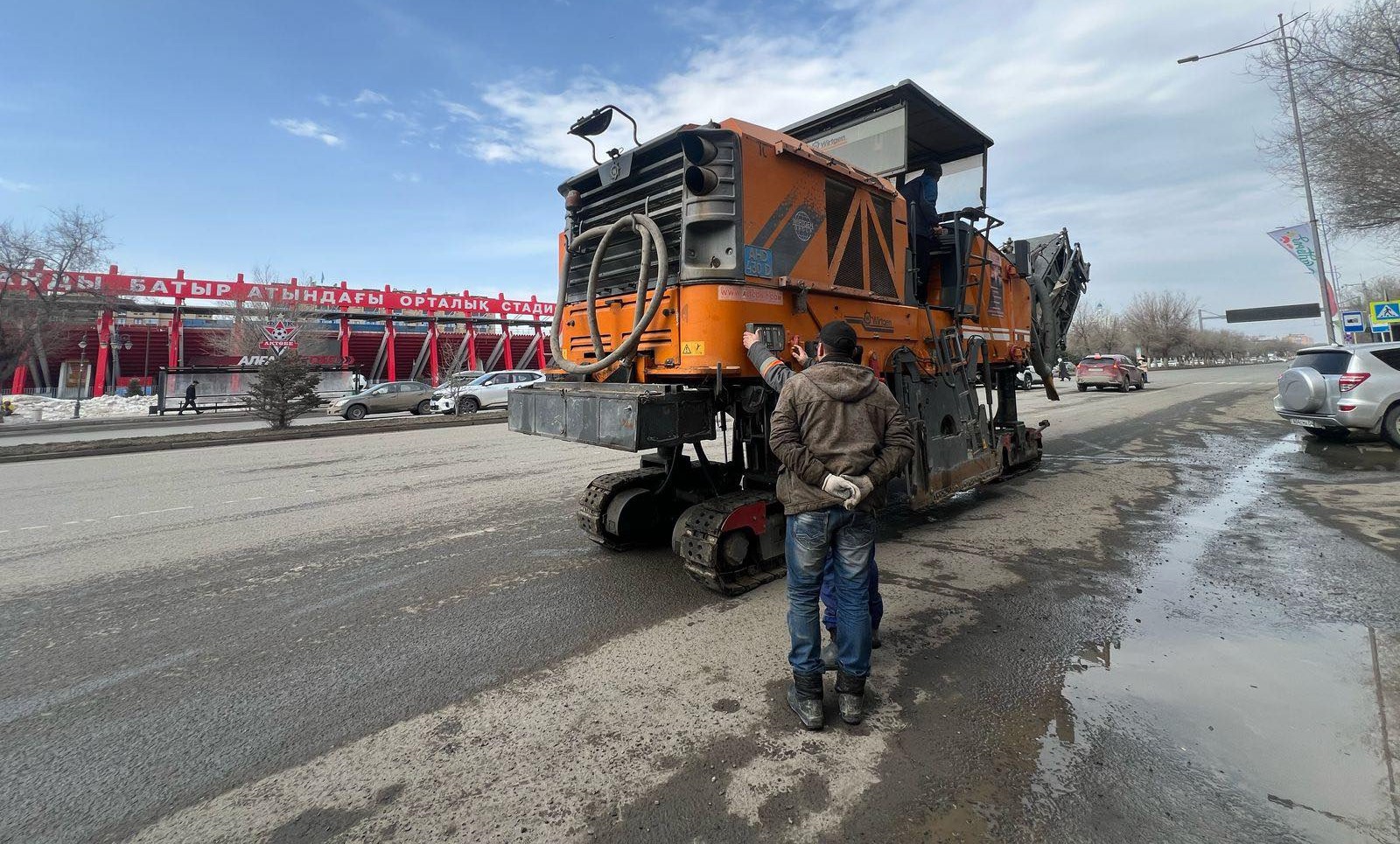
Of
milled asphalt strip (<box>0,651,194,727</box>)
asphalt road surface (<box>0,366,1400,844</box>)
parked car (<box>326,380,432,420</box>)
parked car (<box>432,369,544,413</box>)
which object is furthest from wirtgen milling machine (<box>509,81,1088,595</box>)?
parked car (<box>326,380,432,420</box>)

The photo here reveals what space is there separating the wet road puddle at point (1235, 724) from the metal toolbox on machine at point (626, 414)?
8.23 ft

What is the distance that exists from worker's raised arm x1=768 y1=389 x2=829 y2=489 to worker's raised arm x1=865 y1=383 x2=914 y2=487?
25cm

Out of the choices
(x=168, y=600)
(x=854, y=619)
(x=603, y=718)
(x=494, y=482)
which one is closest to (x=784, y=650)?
(x=854, y=619)

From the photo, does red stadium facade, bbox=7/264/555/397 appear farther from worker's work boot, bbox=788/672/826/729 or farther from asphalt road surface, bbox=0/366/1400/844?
worker's work boot, bbox=788/672/826/729

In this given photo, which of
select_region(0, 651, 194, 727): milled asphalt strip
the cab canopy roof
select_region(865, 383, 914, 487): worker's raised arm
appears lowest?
select_region(0, 651, 194, 727): milled asphalt strip

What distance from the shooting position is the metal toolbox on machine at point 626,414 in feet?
12.7

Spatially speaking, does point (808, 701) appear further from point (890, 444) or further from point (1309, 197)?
point (1309, 197)

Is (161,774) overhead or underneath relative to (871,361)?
underneath

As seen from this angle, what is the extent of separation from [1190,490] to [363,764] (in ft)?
28.4

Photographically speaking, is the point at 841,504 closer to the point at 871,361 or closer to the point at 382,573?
the point at 871,361

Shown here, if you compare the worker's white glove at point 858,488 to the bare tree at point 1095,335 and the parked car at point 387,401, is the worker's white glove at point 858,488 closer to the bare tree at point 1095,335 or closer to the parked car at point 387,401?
the parked car at point 387,401

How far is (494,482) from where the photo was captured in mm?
8812

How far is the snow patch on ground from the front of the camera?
2672 centimetres

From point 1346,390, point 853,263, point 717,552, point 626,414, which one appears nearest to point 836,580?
point 717,552
